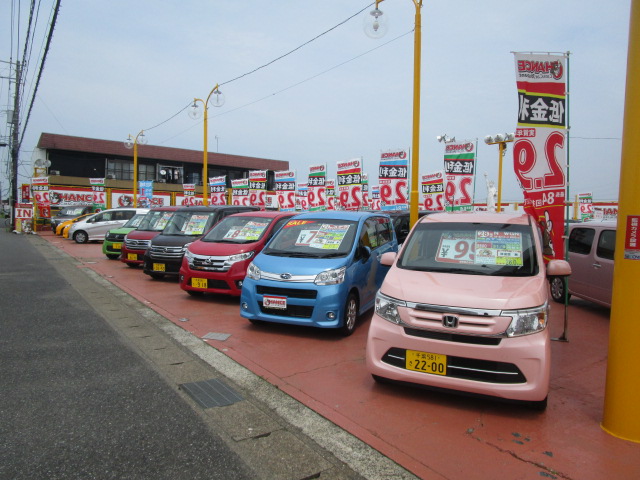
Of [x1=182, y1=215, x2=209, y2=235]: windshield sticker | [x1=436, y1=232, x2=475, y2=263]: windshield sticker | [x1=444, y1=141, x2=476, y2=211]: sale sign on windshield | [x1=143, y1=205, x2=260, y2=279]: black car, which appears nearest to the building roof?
[x1=143, y1=205, x2=260, y2=279]: black car

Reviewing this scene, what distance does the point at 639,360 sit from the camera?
3336 millimetres

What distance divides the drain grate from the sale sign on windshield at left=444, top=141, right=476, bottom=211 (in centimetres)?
1195

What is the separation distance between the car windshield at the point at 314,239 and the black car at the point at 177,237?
11.9ft

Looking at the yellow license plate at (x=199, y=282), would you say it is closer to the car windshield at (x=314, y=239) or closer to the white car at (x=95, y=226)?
the car windshield at (x=314, y=239)

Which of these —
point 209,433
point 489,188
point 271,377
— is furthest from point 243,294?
point 489,188

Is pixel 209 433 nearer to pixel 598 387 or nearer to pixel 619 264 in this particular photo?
pixel 619 264

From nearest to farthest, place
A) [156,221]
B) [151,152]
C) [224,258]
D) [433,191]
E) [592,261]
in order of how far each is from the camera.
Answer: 1. [592,261]
2. [224,258]
3. [156,221]
4. [433,191]
5. [151,152]

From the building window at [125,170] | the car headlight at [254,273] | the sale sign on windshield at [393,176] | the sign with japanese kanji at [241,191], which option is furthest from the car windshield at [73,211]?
the car headlight at [254,273]

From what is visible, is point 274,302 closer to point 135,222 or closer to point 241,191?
point 135,222

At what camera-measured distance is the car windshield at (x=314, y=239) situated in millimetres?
6742

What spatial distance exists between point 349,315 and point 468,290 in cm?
253

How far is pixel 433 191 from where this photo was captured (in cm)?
1658

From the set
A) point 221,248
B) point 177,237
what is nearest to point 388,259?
point 221,248

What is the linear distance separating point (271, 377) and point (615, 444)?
123 inches
